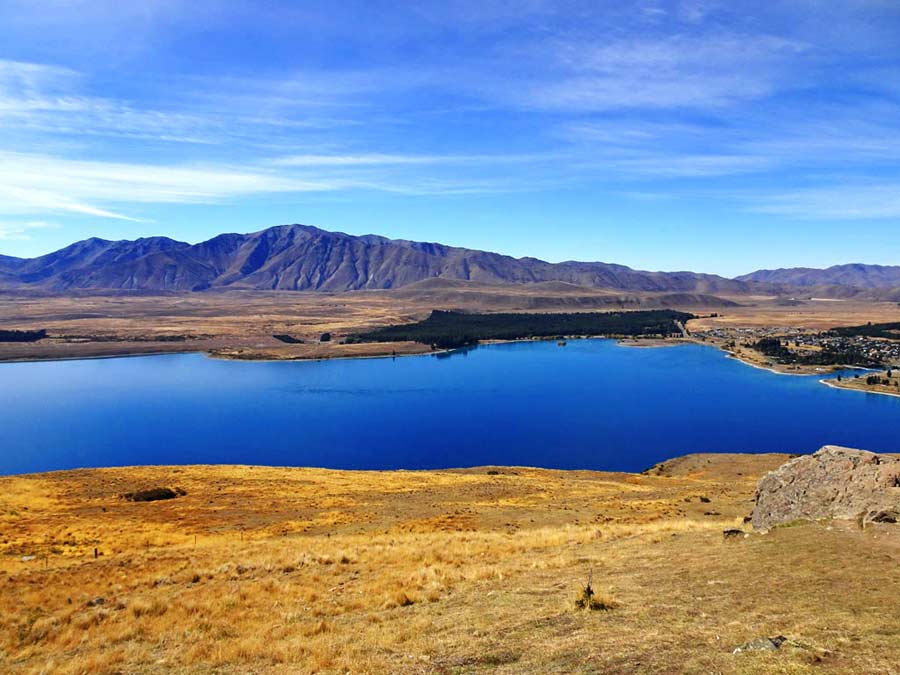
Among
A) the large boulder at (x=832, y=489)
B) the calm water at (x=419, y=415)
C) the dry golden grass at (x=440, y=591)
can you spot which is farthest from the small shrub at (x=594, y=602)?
the calm water at (x=419, y=415)

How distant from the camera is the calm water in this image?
61.9 metres

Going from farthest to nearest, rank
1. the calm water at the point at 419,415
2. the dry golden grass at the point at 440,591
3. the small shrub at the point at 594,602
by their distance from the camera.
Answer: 1. the calm water at the point at 419,415
2. the small shrub at the point at 594,602
3. the dry golden grass at the point at 440,591

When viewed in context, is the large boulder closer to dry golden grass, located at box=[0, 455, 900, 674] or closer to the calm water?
dry golden grass, located at box=[0, 455, 900, 674]

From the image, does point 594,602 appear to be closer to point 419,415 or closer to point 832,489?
point 832,489

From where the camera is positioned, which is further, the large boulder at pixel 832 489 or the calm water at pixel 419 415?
the calm water at pixel 419 415

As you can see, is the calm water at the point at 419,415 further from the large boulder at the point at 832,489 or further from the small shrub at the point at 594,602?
the small shrub at the point at 594,602

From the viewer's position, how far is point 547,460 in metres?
58.9

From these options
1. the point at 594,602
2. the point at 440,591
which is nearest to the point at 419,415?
the point at 440,591

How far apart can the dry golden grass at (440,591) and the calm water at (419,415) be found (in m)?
35.3

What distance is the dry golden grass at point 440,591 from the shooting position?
9195 millimetres

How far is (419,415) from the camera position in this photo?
261 ft

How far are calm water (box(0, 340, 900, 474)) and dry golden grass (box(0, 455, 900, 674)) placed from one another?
35324 mm

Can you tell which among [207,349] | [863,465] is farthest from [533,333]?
[863,465]

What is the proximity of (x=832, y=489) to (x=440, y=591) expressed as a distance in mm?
11885
